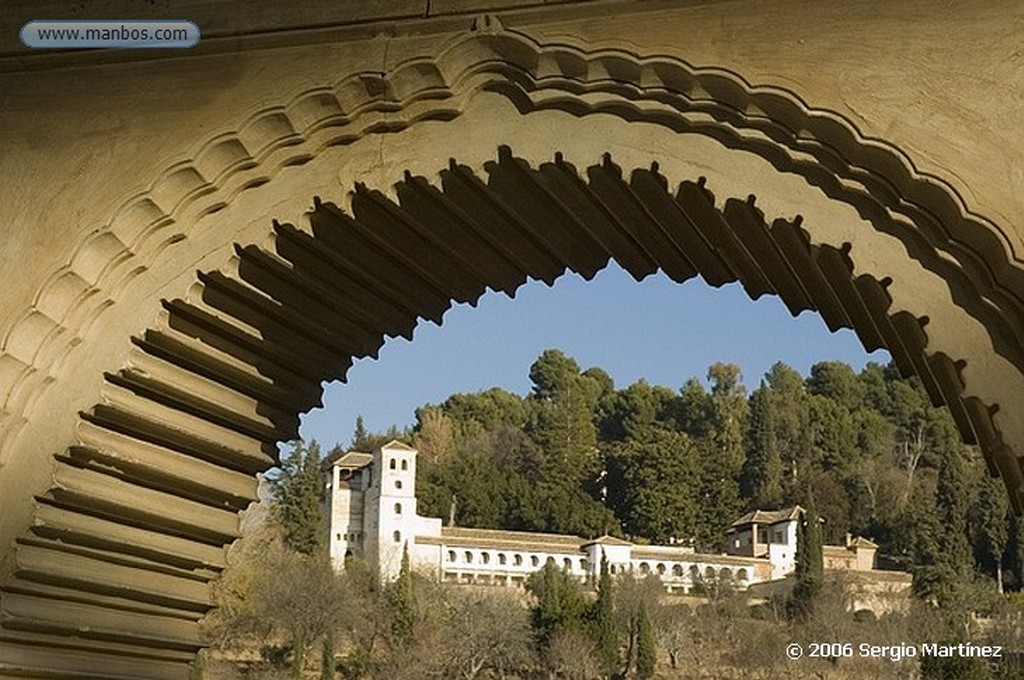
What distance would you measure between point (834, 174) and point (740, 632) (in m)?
52.3

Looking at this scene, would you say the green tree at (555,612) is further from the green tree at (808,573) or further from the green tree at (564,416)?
the green tree at (564,416)

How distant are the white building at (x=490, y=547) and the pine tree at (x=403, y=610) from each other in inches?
223

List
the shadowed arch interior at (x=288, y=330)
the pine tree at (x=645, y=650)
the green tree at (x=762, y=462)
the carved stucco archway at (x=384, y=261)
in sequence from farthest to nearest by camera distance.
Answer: the green tree at (x=762, y=462)
the pine tree at (x=645, y=650)
the shadowed arch interior at (x=288, y=330)
the carved stucco archway at (x=384, y=261)

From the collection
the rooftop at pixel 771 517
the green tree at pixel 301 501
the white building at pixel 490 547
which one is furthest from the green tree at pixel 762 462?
the green tree at pixel 301 501

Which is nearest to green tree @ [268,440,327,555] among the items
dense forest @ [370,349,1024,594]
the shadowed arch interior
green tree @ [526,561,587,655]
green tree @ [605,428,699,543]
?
dense forest @ [370,349,1024,594]

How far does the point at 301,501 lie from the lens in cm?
6044

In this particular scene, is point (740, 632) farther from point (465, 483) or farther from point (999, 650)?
point (465, 483)

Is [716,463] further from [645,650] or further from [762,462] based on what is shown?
[645,650]

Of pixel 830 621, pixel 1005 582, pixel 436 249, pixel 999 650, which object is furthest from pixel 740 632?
pixel 436 249

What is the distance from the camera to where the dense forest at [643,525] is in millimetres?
48969

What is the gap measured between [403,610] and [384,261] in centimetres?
4747

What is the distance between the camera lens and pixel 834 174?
3.38 m

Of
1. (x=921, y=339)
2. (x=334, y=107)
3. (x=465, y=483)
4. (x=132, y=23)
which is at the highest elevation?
(x=465, y=483)

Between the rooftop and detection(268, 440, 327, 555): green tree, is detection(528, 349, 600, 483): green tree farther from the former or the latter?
detection(268, 440, 327, 555): green tree
